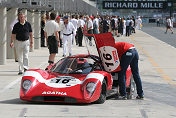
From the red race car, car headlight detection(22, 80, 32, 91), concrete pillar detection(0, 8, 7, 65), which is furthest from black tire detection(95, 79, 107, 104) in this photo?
concrete pillar detection(0, 8, 7, 65)

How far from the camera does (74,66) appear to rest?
11328 mm

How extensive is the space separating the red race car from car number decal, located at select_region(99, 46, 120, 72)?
9 cm

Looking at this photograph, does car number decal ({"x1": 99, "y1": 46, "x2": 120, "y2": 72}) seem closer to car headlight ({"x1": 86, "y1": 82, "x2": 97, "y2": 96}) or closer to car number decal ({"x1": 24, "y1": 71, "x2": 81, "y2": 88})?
car number decal ({"x1": 24, "y1": 71, "x2": 81, "y2": 88})

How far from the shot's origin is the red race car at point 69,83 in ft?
33.4

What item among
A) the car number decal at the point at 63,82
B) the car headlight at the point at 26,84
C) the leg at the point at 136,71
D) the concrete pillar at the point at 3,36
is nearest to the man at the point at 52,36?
the concrete pillar at the point at 3,36

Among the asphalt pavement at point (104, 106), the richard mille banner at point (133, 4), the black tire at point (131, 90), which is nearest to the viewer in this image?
the asphalt pavement at point (104, 106)

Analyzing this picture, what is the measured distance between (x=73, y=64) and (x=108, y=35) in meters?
0.93

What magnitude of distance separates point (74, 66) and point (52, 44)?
6.01 metres

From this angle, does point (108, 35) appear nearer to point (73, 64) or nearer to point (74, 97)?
point (73, 64)

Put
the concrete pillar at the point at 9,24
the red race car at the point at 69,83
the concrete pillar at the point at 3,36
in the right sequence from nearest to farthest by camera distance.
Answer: the red race car at the point at 69,83 → the concrete pillar at the point at 3,36 → the concrete pillar at the point at 9,24

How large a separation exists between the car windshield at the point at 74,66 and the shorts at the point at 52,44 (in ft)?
18.4

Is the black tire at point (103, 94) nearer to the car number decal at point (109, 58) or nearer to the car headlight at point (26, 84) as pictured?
the car number decal at point (109, 58)

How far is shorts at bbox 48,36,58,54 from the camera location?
1717 cm

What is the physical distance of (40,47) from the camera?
2905cm
